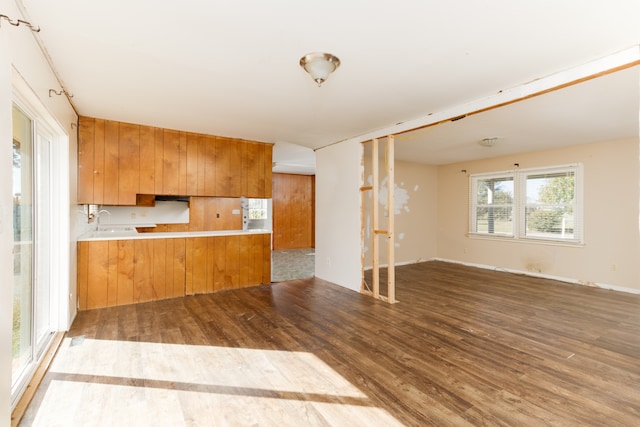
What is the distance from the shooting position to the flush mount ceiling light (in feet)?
7.18

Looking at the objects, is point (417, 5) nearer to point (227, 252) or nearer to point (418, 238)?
point (227, 252)

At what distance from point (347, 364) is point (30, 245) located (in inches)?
107

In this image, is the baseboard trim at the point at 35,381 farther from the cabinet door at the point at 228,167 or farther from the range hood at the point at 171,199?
the range hood at the point at 171,199

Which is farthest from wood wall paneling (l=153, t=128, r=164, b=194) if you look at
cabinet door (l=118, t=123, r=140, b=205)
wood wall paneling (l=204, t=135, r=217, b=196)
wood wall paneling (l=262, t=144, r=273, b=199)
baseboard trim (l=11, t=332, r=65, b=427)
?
baseboard trim (l=11, t=332, r=65, b=427)

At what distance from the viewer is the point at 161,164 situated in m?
4.16

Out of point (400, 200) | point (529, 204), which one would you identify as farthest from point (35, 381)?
point (529, 204)

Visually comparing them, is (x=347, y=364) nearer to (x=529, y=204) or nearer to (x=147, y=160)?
(x=147, y=160)

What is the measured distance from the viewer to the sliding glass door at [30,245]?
2072 mm

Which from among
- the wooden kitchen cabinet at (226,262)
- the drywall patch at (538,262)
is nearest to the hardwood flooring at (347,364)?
the wooden kitchen cabinet at (226,262)

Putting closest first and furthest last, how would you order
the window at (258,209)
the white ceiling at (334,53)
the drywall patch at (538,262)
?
the white ceiling at (334,53) < the drywall patch at (538,262) < the window at (258,209)

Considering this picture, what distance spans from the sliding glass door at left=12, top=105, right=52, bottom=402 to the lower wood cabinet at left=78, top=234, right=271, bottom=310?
0.76 m

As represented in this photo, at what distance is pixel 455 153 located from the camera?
5.77 m

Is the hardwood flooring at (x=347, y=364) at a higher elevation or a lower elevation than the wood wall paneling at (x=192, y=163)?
lower

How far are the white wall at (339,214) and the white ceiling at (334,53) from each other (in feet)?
3.23
